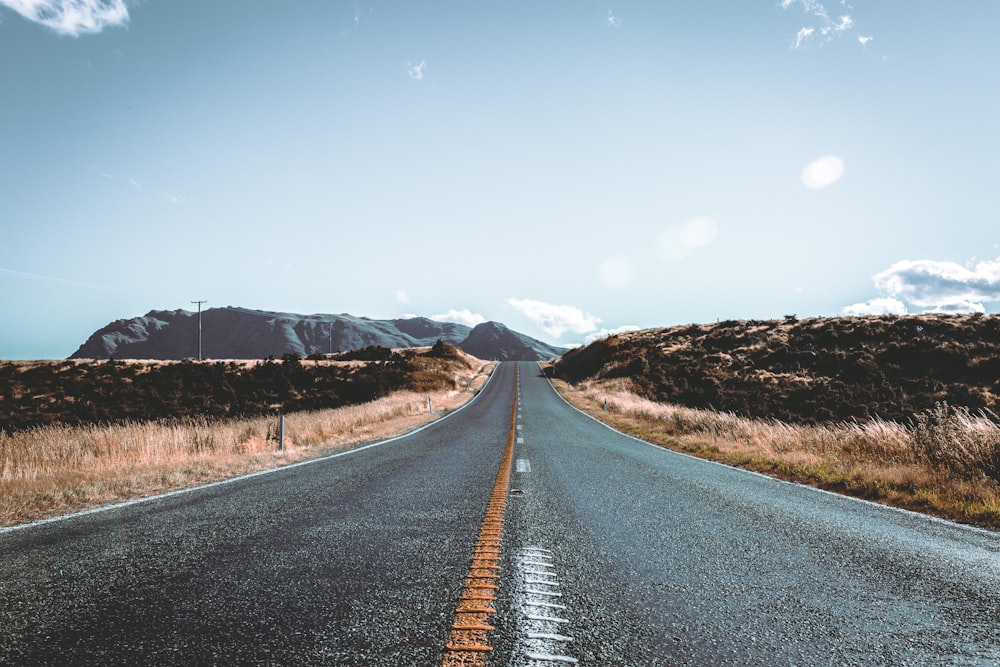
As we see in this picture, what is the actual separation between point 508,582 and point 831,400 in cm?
3314

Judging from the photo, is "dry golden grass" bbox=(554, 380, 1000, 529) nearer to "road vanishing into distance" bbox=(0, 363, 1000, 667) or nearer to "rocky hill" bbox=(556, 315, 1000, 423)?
"road vanishing into distance" bbox=(0, 363, 1000, 667)

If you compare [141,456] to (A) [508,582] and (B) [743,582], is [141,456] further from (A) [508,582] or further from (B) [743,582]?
(B) [743,582]

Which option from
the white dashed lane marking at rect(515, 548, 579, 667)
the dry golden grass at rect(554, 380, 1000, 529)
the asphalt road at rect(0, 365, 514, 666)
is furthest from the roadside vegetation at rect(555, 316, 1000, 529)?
the asphalt road at rect(0, 365, 514, 666)

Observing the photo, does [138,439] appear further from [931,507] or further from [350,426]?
[931,507]

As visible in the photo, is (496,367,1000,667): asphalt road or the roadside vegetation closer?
(496,367,1000,667): asphalt road

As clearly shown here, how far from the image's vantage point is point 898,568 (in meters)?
3.75

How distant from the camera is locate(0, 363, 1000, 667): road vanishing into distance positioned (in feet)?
7.88

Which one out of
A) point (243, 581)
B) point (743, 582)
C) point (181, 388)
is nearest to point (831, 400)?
point (743, 582)

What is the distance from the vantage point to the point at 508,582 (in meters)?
3.26

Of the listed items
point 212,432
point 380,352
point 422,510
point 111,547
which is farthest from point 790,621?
point 380,352

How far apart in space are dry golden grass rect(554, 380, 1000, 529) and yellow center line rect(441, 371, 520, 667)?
577 centimetres

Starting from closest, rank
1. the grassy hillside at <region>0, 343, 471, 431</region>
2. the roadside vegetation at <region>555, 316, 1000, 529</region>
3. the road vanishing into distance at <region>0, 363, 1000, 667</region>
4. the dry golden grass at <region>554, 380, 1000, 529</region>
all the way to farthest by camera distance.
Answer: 1. the road vanishing into distance at <region>0, 363, 1000, 667</region>
2. the dry golden grass at <region>554, 380, 1000, 529</region>
3. the roadside vegetation at <region>555, 316, 1000, 529</region>
4. the grassy hillside at <region>0, 343, 471, 431</region>

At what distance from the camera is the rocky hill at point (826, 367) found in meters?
29.5

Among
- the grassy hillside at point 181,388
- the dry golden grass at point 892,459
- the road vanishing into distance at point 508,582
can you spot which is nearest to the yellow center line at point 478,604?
the road vanishing into distance at point 508,582
